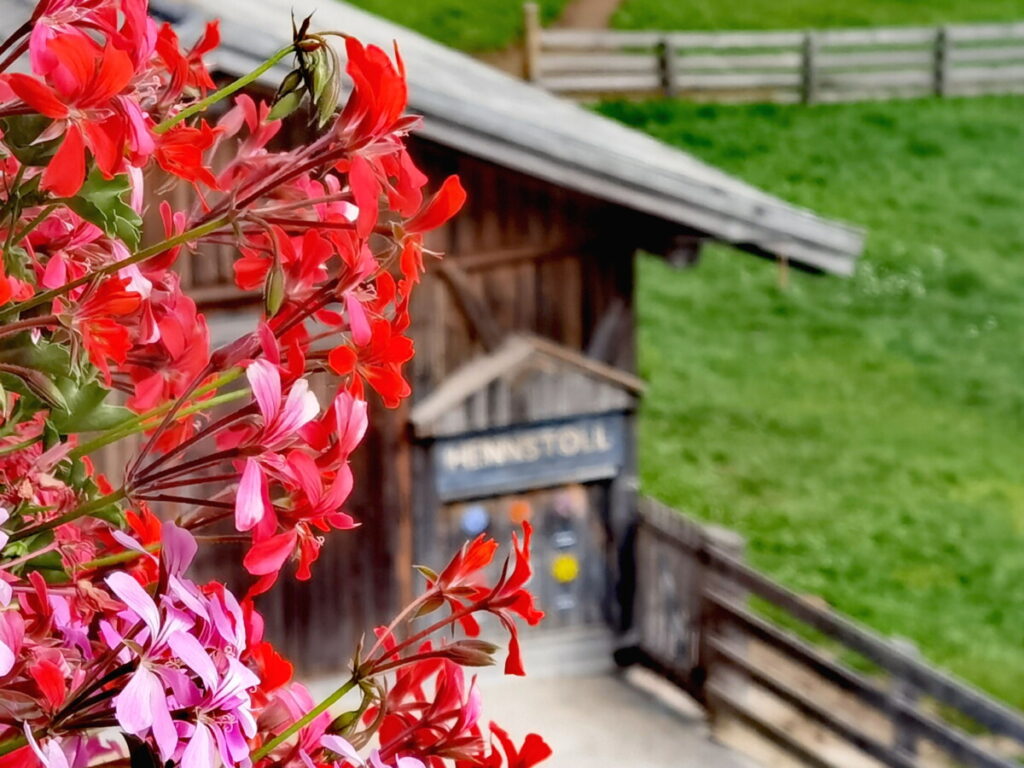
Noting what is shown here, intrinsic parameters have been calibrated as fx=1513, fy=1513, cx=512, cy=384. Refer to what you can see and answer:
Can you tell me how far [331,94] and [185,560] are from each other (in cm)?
45

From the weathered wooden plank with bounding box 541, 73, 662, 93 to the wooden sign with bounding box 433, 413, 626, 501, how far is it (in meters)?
13.4

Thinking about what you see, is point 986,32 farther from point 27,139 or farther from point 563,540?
point 27,139

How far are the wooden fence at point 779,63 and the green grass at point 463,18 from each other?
1410mm

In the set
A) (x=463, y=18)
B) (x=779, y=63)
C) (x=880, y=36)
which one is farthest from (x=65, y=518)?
(x=463, y=18)

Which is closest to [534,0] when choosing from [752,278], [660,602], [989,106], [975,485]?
[989,106]

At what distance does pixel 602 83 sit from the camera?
21438 millimetres

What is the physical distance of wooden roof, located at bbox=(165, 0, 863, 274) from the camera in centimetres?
670

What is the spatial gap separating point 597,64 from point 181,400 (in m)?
20.6

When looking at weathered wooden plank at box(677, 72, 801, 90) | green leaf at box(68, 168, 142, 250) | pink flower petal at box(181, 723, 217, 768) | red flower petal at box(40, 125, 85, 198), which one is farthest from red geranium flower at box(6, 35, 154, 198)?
weathered wooden plank at box(677, 72, 801, 90)

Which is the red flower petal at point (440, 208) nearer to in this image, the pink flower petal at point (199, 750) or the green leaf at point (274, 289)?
the green leaf at point (274, 289)

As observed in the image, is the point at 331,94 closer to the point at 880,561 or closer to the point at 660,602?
the point at 660,602

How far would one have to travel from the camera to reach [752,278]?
1788cm

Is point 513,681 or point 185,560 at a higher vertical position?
point 185,560

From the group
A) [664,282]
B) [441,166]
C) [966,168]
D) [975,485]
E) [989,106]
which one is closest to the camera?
[441,166]
